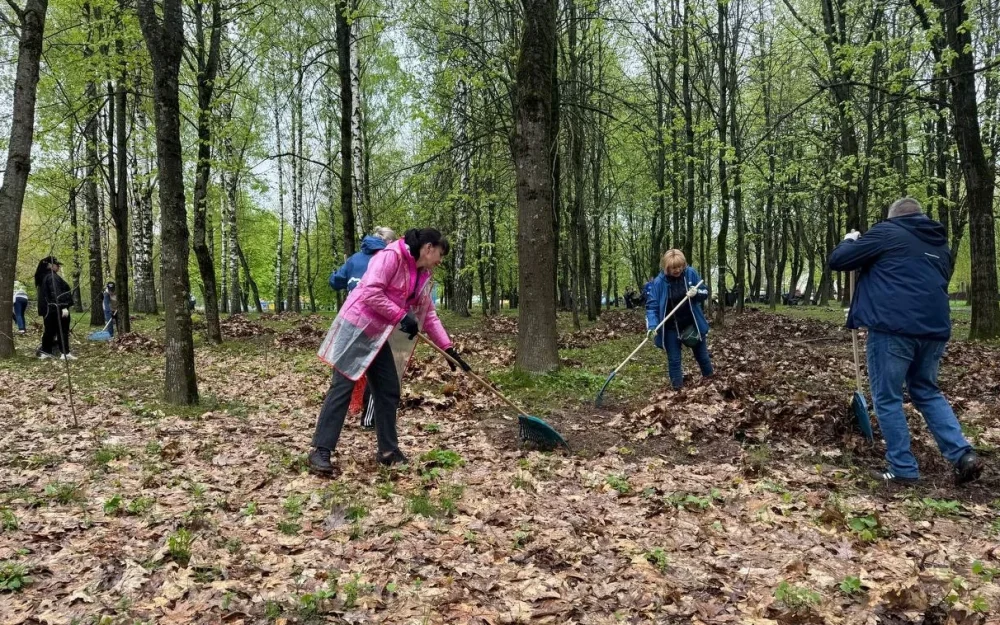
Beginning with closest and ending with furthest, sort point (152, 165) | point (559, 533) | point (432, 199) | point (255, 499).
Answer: point (559, 533)
point (255, 499)
point (432, 199)
point (152, 165)

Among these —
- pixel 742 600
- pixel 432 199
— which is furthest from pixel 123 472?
pixel 432 199

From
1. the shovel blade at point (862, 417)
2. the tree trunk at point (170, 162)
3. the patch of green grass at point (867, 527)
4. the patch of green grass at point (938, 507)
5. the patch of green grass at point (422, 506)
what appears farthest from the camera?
the tree trunk at point (170, 162)

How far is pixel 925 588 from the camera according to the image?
3.09m

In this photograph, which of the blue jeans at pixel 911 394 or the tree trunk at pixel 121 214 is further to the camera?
the tree trunk at pixel 121 214

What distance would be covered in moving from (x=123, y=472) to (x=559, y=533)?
3.54 metres

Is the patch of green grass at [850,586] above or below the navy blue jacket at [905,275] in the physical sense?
below

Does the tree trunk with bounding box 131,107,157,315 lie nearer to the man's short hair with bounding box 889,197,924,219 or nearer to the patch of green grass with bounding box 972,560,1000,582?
the man's short hair with bounding box 889,197,924,219

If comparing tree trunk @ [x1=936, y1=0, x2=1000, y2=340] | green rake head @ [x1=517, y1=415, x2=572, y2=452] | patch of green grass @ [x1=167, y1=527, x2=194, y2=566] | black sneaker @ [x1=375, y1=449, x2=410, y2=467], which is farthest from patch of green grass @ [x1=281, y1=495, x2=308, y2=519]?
tree trunk @ [x1=936, y1=0, x2=1000, y2=340]

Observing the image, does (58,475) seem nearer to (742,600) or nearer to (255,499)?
(255,499)

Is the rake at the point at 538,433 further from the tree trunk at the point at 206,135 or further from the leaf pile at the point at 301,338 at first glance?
the tree trunk at the point at 206,135

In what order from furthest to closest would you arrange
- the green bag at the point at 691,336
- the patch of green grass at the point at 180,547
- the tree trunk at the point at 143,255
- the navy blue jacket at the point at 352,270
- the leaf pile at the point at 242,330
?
1. the tree trunk at the point at 143,255
2. the leaf pile at the point at 242,330
3. the green bag at the point at 691,336
4. the navy blue jacket at the point at 352,270
5. the patch of green grass at the point at 180,547

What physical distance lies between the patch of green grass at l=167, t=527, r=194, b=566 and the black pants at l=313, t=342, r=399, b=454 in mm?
1463

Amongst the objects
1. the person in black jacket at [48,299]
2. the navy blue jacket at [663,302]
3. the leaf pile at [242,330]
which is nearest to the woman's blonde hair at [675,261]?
the navy blue jacket at [663,302]

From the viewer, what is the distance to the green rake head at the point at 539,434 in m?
5.61
